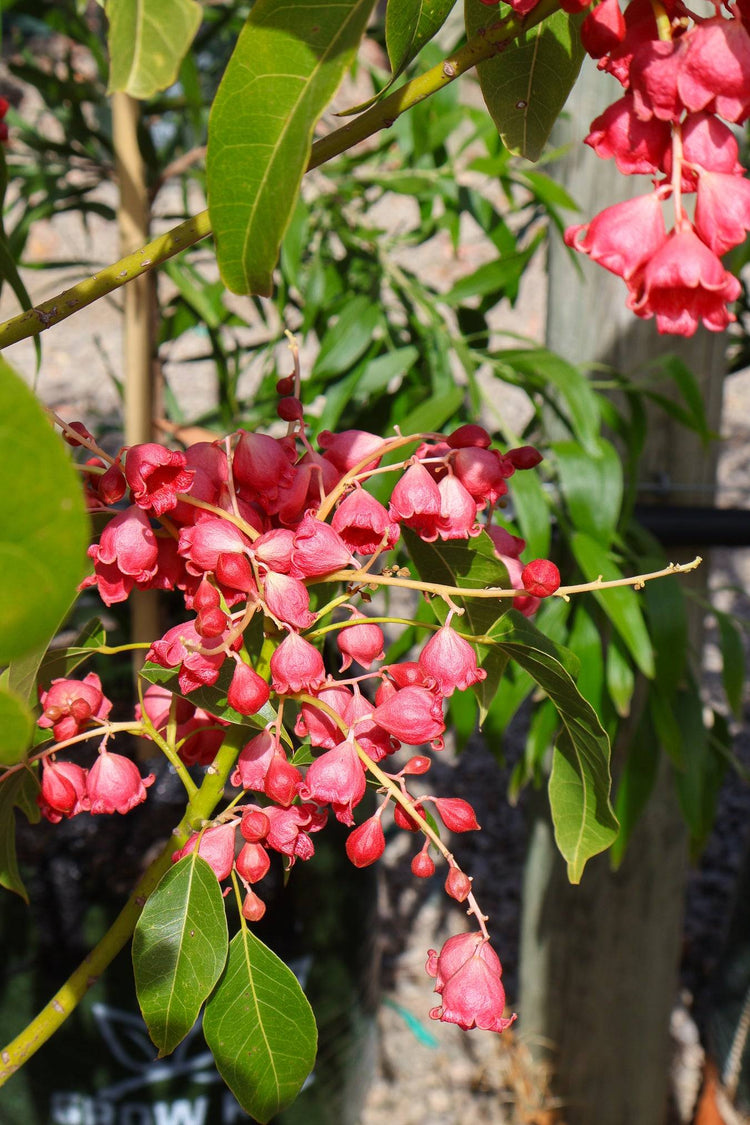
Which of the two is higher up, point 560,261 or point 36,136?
point 36,136

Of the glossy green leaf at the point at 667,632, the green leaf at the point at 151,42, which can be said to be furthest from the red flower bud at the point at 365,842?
the glossy green leaf at the point at 667,632

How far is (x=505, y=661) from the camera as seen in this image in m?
0.40

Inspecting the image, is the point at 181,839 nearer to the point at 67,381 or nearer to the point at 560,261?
the point at 560,261

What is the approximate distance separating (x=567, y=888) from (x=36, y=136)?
1.06 m

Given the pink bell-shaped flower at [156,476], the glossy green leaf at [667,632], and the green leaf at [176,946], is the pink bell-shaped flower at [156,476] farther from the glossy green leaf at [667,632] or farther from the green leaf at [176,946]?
the glossy green leaf at [667,632]

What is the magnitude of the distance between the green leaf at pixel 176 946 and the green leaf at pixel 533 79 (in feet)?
0.87

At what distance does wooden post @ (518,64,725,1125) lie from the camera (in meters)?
1.00

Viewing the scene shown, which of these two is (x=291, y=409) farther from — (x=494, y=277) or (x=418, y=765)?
(x=494, y=277)

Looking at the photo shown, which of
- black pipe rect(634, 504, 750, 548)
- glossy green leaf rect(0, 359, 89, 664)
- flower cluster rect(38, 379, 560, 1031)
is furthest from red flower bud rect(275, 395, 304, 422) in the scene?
black pipe rect(634, 504, 750, 548)

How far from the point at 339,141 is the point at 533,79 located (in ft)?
0.37

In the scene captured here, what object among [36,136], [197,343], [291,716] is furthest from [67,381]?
[291,716]

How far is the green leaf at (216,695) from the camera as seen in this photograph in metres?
0.34

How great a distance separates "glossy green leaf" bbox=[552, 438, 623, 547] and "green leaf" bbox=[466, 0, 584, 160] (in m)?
0.42

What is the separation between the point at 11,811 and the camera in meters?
0.42
